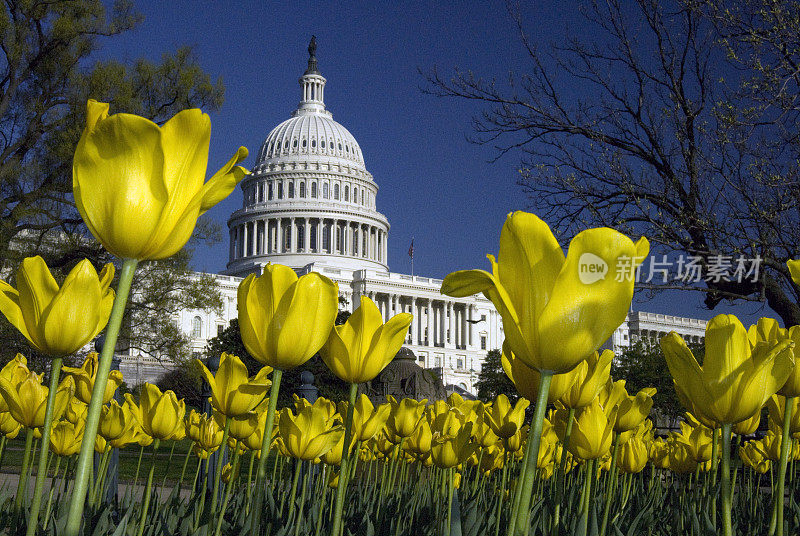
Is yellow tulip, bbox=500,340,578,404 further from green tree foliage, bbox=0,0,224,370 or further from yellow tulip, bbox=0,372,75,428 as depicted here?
green tree foliage, bbox=0,0,224,370

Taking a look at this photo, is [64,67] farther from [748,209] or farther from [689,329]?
[689,329]

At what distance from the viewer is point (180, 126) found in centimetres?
91

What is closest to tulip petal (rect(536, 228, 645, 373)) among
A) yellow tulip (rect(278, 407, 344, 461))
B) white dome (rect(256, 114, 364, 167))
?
yellow tulip (rect(278, 407, 344, 461))

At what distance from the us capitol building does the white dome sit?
105 mm

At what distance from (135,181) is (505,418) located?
1.60 meters

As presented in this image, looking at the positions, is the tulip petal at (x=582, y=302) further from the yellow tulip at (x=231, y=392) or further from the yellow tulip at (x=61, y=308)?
the yellow tulip at (x=231, y=392)

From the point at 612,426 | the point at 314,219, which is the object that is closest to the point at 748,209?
the point at 612,426

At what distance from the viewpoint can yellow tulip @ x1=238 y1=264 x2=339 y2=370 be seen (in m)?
1.16

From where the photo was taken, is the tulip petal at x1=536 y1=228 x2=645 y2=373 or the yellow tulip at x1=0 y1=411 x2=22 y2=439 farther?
the yellow tulip at x1=0 y1=411 x2=22 y2=439

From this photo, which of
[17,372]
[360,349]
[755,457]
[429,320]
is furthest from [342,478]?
[429,320]

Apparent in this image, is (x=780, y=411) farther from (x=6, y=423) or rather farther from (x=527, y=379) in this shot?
(x=6, y=423)

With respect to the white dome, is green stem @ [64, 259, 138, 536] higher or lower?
lower

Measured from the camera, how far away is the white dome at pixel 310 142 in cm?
8419

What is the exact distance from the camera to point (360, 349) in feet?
4.73
